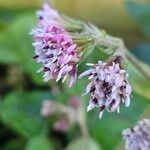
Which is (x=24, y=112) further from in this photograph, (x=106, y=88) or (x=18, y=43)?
(x=106, y=88)

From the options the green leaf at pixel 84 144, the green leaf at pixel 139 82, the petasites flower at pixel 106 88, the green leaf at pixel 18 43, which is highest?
the petasites flower at pixel 106 88

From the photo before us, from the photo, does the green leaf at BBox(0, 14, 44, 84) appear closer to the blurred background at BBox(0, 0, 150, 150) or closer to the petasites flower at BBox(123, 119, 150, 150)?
the blurred background at BBox(0, 0, 150, 150)

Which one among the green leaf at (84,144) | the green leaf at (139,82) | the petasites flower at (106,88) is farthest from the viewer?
the green leaf at (84,144)

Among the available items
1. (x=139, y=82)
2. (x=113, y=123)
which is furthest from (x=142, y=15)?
(x=139, y=82)

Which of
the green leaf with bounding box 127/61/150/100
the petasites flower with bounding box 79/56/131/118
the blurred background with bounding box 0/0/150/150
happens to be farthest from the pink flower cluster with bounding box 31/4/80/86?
the blurred background with bounding box 0/0/150/150

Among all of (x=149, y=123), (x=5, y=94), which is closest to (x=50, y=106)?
(x=5, y=94)

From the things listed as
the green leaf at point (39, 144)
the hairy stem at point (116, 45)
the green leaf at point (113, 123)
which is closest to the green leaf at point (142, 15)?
the green leaf at point (113, 123)

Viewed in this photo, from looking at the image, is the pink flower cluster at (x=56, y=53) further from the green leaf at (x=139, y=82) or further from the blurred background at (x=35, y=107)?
the blurred background at (x=35, y=107)

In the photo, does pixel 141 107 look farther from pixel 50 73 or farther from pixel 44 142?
pixel 50 73
